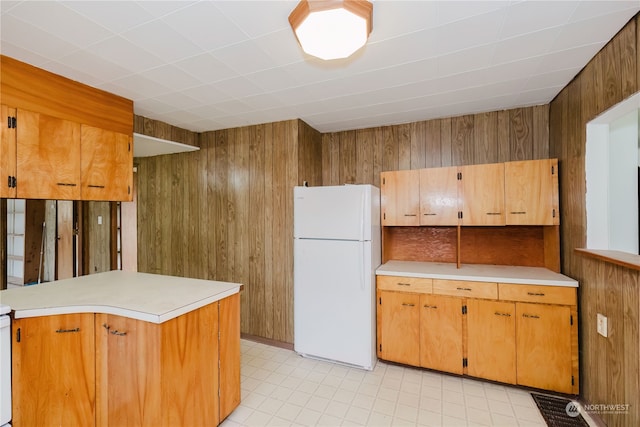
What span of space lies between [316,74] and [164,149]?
2492 millimetres

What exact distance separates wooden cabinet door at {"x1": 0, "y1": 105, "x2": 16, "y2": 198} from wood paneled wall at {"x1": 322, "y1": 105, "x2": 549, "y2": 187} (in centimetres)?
270

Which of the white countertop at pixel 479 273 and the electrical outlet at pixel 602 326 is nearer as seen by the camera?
the electrical outlet at pixel 602 326

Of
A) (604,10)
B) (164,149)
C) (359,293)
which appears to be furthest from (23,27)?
(604,10)

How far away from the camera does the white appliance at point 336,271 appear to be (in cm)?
255

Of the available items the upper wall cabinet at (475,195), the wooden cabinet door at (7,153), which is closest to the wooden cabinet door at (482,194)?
the upper wall cabinet at (475,195)

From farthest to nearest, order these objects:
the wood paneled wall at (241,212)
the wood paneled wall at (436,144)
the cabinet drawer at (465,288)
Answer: the wood paneled wall at (241,212)
the wood paneled wall at (436,144)
the cabinet drawer at (465,288)

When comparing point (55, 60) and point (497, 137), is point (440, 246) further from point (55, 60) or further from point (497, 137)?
point (55, 60)

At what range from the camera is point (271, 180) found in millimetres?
3170

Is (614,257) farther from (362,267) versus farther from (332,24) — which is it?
(332,24)

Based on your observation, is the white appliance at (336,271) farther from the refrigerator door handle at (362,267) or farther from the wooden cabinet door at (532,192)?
the wooden cabinet door at (532,192)

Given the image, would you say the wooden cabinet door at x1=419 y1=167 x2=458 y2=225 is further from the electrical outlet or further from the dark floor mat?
the dark floor mat

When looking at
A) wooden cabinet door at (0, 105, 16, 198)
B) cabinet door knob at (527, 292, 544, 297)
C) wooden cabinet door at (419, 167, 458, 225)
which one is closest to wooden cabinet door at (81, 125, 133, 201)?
wooden cabinet door at (0, 105, 16, 198)

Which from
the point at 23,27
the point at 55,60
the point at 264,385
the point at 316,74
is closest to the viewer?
the point at 23,27

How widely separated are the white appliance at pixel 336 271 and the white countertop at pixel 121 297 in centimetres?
94
